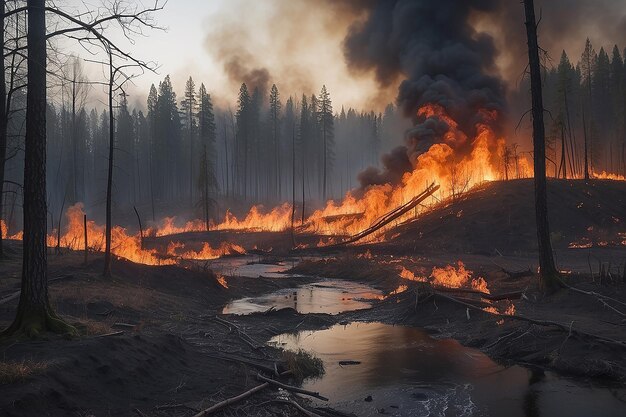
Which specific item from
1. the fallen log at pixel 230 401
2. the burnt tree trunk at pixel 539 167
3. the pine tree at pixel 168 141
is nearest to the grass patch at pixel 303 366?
the fallen log at pixel 230 401

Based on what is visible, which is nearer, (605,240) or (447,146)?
(605,240)

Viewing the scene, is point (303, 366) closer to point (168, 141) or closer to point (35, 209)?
point (35, 209)

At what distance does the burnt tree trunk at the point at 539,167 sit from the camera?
15.6 meters

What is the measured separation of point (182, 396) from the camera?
823 centimetres

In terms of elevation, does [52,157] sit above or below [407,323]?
above

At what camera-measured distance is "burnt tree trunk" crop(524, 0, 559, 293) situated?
15.6 metres

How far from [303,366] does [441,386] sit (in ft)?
10.4

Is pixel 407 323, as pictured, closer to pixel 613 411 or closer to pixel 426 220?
pixel 613 411

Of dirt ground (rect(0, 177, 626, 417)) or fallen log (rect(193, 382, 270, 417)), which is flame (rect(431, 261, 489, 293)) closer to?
dirt ground (rect(0, 177, 626, 417))

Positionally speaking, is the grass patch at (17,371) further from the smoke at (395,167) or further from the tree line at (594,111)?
the tree line at (594,111)

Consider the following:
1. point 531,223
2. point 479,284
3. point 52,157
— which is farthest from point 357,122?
point 479,284

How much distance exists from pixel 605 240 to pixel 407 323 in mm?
24124

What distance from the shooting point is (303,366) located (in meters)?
10.7

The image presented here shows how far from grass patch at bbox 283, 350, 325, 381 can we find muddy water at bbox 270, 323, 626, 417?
0.81ft
